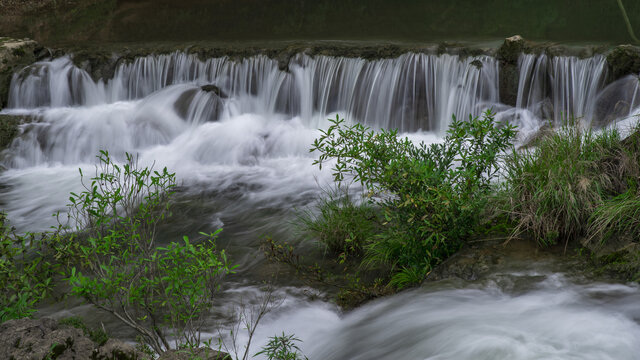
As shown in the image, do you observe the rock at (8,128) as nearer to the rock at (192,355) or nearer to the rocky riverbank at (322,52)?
the rocky riverbank at (322,52)

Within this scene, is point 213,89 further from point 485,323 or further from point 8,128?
point 485,323

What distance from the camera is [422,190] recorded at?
5430 mm

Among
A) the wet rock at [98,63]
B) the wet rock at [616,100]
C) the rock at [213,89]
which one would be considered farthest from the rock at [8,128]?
the wet rock at [616,100]

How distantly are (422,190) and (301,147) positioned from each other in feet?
18.6

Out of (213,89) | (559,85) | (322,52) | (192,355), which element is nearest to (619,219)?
(192,355)

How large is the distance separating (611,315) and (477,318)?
3.05 feet

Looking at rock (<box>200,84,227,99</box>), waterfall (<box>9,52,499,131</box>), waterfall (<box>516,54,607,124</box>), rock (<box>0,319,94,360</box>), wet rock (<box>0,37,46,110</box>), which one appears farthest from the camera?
wet rock (<box>0,37,46,110</box>)

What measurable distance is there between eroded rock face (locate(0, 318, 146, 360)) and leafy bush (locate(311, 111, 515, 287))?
2.62 m

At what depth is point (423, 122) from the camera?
35.8ft

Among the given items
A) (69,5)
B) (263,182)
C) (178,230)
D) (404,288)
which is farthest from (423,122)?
(69,5)

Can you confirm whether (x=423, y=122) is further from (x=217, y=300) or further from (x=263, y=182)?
(x=217, y=300)

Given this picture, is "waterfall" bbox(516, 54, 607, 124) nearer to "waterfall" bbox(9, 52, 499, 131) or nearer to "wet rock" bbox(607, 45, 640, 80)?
"wet rock" bbox(607, 45, 640, 80)

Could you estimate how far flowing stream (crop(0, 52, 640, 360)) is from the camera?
4594mm

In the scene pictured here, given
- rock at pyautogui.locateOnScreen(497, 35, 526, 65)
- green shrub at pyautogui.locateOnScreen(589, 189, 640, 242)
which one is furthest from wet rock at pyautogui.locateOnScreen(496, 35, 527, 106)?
green shrub at pyautogui.locateOnScreen(589, 189, 640, 242)
